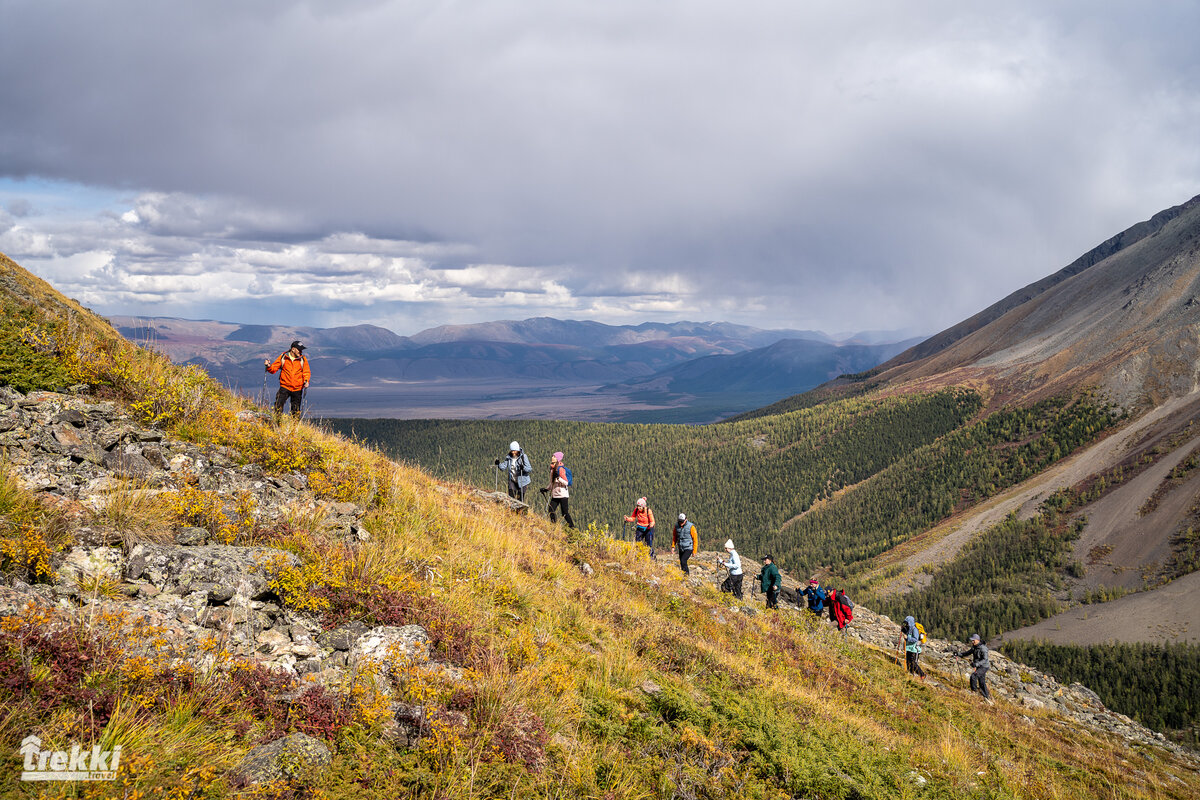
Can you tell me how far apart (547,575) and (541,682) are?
13.6ft

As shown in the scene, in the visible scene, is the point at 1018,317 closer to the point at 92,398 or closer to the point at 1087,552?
the point at 1087,552

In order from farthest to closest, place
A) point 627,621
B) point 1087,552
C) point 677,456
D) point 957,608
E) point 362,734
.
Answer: point 677,456 < point 1087,552 < point 957,608 < point 627,621 < point 362,734

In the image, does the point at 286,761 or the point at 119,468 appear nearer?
the point at 286,761

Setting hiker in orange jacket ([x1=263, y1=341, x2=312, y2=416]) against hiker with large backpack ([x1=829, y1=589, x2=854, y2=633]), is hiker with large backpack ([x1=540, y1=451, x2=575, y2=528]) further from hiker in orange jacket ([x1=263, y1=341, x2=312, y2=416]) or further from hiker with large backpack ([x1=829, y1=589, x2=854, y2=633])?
hiker with large backpack ([x1=829, y1=589, x2=854, y2=633])

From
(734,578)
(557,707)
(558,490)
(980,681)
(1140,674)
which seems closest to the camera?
(557,707)

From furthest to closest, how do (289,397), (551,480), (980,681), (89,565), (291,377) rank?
(980,681) < (551,480) < (289,397) < (291,377) < (89,565)

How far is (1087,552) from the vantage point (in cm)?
6272

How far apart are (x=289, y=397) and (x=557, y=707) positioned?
10604 mm

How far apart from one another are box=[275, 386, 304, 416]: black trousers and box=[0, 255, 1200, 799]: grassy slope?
1.41 meters

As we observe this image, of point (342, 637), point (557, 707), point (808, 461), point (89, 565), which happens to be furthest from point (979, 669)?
point (808, 461)

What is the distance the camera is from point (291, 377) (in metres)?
12.5

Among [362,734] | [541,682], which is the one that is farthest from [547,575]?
[362,734]

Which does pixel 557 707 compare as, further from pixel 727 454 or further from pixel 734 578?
pixel 727 454

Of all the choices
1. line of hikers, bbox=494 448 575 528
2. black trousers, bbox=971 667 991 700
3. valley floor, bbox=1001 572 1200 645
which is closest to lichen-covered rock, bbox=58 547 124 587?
line of hikers, bbox=494 448 575 528
